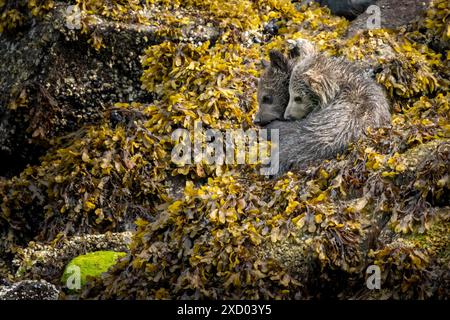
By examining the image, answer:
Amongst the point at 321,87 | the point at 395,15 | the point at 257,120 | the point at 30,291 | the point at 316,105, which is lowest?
the point at 30,291

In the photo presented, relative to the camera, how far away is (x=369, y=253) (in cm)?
697

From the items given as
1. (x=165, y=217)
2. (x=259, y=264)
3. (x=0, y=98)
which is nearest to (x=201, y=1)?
(x=0, y=98)

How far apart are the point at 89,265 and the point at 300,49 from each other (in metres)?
2.71

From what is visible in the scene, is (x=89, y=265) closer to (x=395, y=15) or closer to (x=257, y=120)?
(x=257, y=120)

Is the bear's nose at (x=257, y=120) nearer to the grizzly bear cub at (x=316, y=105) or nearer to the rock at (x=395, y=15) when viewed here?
the grizzly bear cub at (x=316, y=105)

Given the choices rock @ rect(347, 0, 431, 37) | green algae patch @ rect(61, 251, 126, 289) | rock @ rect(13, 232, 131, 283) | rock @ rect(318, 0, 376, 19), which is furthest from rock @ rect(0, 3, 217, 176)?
green algae patch @ rect(61, 251, 126, 289)

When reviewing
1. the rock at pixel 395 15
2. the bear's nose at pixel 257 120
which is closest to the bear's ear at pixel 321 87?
the bear's nose at pixel 257 120

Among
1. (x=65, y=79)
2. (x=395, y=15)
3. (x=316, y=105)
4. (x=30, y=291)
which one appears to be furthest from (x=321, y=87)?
(x=65, y=79)

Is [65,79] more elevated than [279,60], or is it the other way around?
[279,60]

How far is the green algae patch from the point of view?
26.9 feet

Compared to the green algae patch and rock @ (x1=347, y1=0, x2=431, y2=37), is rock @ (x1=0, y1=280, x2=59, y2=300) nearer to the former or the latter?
the green algae patch

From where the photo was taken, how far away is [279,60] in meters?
8.75

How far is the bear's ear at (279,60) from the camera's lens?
8.73 meters

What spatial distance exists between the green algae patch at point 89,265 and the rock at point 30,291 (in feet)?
1.59
